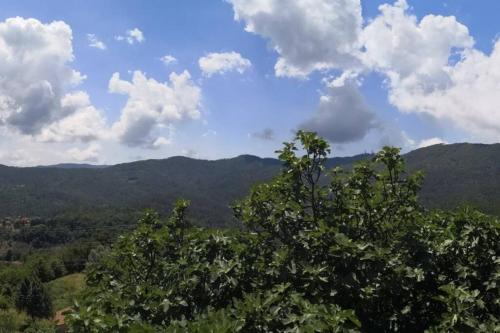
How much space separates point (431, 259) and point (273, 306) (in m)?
2.40

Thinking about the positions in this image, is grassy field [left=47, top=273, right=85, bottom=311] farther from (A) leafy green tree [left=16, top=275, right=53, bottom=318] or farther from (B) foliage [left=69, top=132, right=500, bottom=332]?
(B) foliage [left=69, top=132, right=500, bottom=332]

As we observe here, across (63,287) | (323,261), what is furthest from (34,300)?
(323,261)

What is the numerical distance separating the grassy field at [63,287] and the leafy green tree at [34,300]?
589 cm

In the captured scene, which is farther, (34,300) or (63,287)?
(63,287)

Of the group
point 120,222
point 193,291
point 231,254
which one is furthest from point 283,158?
point 120,222

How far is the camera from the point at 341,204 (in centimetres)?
674

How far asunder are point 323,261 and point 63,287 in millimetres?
59897

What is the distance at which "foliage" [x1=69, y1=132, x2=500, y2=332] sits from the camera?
5255mm

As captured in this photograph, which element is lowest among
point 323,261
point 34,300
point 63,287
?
point 63,287

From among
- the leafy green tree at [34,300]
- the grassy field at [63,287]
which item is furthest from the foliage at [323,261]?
the grassy field at [63,287]

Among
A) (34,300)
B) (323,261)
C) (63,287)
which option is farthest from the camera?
(63,287)

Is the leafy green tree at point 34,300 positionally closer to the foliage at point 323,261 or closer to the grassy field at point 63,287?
the grassy field at point 63,287

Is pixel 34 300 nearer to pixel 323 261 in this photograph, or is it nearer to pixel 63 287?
pixel 63 287

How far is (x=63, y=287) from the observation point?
59031 mm
